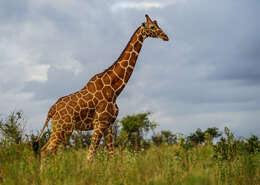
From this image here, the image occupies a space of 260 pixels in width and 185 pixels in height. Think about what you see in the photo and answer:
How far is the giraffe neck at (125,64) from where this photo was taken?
36.1 ft

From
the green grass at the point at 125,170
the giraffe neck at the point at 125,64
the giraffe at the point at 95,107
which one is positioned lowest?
the green grass at the point at 125,170

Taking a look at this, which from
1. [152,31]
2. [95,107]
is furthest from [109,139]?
[152,31]

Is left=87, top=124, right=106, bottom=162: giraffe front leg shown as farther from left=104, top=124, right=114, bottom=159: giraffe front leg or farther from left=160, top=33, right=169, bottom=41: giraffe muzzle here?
left=160, top=33, right=169, bottom=41: giraffe muzzle

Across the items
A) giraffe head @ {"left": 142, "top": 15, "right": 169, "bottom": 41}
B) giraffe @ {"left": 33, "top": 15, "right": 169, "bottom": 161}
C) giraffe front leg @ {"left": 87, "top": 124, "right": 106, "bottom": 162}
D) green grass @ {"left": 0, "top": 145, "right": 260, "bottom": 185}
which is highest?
giraffe head @ {"left": 142, "top": 15, "right": 169, "bottom": 41}

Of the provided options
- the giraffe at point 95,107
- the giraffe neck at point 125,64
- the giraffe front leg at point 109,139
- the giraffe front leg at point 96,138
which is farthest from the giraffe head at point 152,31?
the giraffe front leg at point 96,138

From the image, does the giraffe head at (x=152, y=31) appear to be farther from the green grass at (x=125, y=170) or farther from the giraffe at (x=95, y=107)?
the green grass at (x=125, y=170)

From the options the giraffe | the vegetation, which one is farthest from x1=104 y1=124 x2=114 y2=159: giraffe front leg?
the vegetation

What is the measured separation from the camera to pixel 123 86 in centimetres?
1102

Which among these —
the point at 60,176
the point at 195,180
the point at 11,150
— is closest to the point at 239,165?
the point at 60,176

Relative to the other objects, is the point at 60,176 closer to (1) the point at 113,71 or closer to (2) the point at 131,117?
(1) the point at 113,71

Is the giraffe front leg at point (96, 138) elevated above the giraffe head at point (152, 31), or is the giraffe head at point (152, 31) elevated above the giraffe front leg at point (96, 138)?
the giraffe head at point (152, 31)

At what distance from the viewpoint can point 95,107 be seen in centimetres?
1049

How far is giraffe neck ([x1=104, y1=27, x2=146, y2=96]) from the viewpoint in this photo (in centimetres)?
1100

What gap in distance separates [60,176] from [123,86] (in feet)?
17.4
